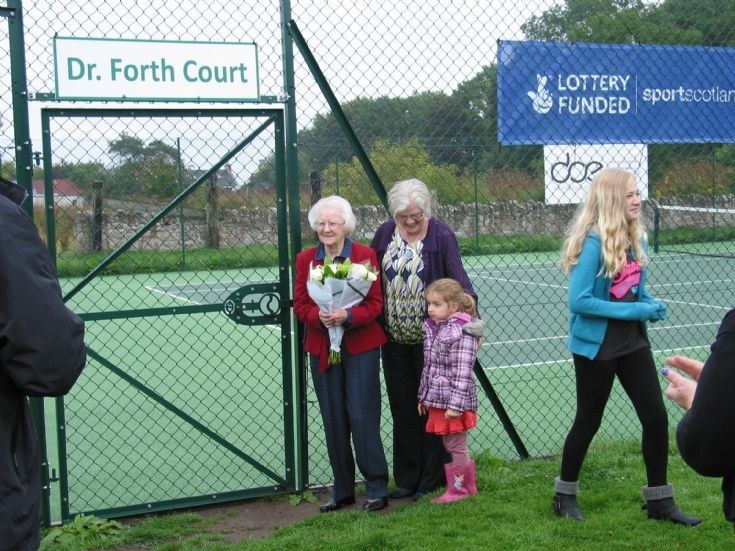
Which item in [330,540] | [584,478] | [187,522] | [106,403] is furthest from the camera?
[106,403]

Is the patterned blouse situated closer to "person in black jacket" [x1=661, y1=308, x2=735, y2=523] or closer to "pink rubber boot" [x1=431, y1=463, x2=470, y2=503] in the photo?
"pink rubber boot" [x1=431, y1=463, x2=470, y2=503]

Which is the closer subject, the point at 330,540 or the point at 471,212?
the point at 330,540

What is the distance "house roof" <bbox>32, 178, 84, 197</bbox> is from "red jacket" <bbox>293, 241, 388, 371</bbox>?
1.46 meters

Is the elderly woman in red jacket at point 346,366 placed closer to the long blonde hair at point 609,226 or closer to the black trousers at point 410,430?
the black trousers at point 410,430

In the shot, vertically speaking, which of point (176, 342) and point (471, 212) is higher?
point (471, 212)

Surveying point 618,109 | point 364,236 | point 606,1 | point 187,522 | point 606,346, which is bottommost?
point 187,522

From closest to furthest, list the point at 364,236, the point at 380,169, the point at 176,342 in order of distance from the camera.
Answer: the point at 380,169 < the point at 364,236 < the point at 176,342

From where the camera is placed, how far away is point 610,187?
4742mm

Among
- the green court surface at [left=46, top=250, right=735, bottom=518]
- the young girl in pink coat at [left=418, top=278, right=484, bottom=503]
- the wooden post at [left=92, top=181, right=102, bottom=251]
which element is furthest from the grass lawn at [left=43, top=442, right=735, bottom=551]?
the wooden post at [left=92, top=181, right=102, bottom=251]

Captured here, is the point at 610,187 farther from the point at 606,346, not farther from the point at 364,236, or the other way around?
the point at 364,236

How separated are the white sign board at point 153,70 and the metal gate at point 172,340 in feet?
0.41

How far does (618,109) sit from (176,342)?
825 centimetres

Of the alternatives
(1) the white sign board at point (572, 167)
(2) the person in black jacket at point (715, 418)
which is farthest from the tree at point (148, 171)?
(2) the person in black jacket at point (715, 418)

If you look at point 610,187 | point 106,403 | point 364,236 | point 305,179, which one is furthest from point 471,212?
point 610,187
